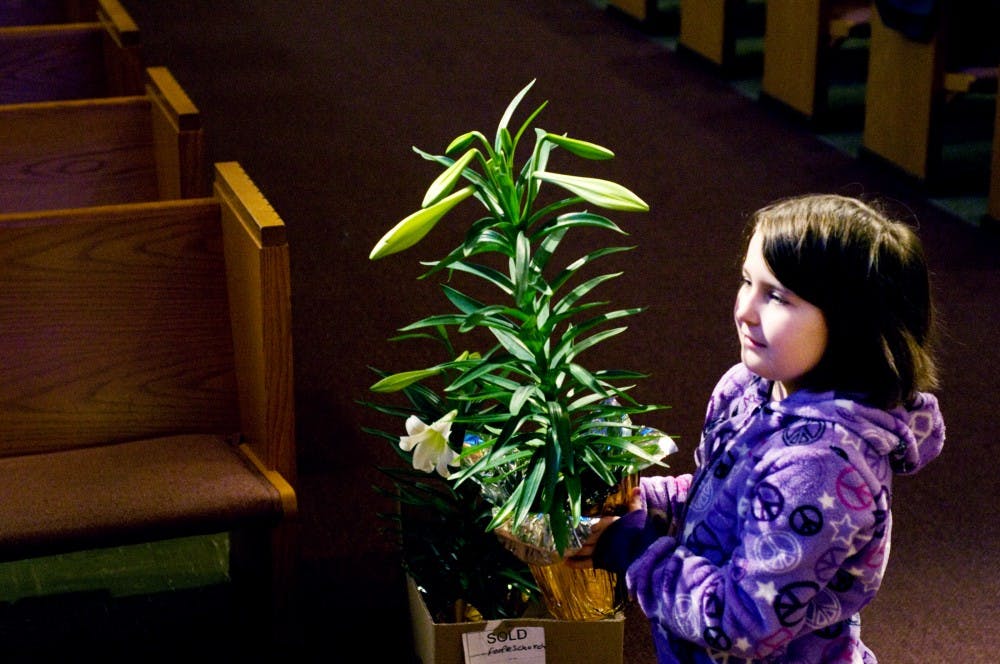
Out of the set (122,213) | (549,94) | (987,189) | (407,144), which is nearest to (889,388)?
(122,213)

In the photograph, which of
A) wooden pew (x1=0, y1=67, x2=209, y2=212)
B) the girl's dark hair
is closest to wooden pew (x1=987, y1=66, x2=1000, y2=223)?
wooden pew (x1=0, y1=67, x2=209, y2=212)

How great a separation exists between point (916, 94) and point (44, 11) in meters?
2.97

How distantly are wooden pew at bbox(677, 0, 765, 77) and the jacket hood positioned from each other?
451cm

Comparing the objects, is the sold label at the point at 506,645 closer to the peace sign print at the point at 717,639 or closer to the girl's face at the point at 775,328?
the peace sign print at the point at 717,639

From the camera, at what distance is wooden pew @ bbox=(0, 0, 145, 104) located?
359 cm

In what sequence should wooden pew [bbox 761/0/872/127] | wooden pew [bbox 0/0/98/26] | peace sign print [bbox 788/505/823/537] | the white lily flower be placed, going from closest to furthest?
peace sign print [bbox 788/505/823/537] < the white lily flower < wooden pew [bbox 0/0/98/26] < wooden pew [bbox 761/0/872/127]

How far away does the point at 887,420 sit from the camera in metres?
1.47

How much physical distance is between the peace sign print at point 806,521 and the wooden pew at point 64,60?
8.36 ft

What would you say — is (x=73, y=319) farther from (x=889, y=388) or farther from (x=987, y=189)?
(x=987, y=189)

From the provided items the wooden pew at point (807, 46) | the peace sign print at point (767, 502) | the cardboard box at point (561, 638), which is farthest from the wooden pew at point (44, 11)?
the peace sign print at point (767, 502)

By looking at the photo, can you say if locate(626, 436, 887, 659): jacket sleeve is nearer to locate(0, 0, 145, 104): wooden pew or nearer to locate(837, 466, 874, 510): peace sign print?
locate(837, 466, 874, 510): peace sign print

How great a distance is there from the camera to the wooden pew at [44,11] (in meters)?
4.55

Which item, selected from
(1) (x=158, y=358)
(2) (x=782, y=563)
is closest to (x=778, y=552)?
(2) (x=782, y=563)

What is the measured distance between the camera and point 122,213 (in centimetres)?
238
